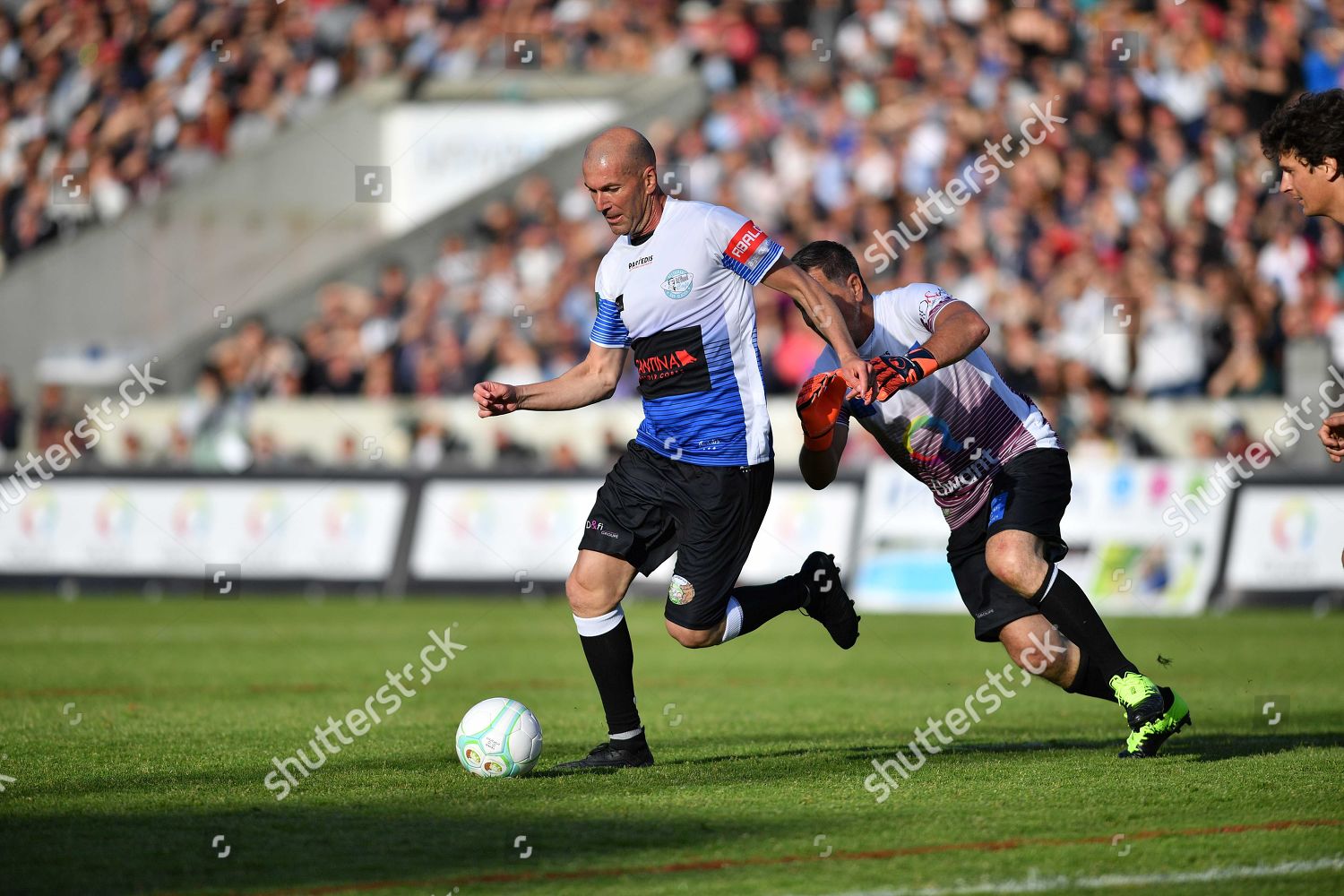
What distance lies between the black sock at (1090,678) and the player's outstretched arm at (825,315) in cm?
186

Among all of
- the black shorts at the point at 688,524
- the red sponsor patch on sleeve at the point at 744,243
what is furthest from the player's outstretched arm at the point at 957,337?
the black shorts at the point at 688,524

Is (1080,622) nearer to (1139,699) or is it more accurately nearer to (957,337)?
(1139,699)

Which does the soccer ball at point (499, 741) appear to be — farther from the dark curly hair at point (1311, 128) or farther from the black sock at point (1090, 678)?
the dark curly hair at point (1311, 128)

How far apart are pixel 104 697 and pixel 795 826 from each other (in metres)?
6.09

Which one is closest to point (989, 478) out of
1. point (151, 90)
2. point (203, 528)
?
point (203, 528)

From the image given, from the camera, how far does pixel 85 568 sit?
63.8 ft

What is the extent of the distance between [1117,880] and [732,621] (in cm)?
275

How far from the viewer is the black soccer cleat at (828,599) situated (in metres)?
7.81

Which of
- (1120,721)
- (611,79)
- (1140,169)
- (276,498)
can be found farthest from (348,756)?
(611,79)

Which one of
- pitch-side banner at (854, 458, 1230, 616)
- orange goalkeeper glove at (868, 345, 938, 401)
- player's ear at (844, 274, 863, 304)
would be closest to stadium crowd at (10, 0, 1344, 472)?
pitch-side banner at (854, 458, 1230, 616)

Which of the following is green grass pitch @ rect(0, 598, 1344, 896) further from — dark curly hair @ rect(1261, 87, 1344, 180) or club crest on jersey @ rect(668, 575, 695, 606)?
dark curly hair @ rect(1261, 87, 1344, 180)

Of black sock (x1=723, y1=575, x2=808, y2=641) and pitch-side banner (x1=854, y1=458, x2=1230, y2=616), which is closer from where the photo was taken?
black sock (x1=723, y1=575, x2=808, y2=641)

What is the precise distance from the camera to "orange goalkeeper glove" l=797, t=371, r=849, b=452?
265 inches

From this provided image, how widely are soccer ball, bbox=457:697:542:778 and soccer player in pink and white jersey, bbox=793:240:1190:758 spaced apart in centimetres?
167
